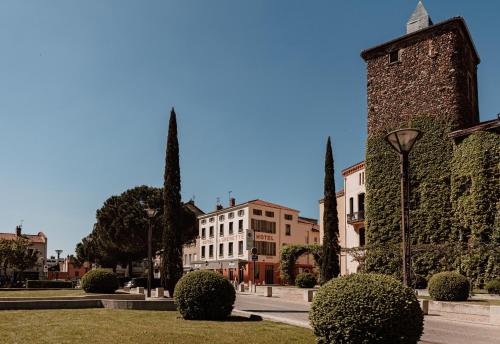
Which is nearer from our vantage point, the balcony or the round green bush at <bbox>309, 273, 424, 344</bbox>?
the round green bush at <bbox>309, 273, 424, 344</bbox>

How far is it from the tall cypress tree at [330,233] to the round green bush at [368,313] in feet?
87.6

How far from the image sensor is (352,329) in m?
8.64

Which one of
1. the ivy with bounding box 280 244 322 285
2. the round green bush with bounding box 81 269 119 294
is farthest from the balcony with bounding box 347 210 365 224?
the round green bush with bounding box 81 269 119 294

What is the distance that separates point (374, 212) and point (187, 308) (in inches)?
851

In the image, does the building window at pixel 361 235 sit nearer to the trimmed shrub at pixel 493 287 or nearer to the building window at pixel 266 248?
the trimmed shrub at pixel 493 287

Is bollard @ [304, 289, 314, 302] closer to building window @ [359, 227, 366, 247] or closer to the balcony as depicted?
the balcony

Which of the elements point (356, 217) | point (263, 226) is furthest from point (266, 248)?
point (356, 217)

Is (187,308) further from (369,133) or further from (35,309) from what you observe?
(369,133)

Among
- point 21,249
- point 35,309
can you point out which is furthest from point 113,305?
point 21,249

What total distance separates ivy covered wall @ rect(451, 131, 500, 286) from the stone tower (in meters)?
2.64

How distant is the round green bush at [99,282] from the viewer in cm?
2638

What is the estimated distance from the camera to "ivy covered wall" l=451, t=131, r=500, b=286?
89.7 feet

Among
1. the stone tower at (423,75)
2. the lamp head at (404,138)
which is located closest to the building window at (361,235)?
the stone tower at (423,75)

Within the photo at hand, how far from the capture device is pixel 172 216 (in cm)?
2977
